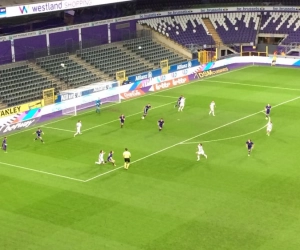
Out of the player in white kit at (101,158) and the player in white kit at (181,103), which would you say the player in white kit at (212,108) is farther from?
the player in white kit at (101,158)

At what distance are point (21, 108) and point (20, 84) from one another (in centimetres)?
625

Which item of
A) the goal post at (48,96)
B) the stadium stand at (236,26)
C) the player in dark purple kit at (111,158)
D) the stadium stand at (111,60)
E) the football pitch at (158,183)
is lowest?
the football pitch at (158,183)

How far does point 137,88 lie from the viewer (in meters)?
59.4

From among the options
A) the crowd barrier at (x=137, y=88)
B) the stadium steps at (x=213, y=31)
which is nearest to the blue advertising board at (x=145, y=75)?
the crowd barrier at (x=137, y=88)

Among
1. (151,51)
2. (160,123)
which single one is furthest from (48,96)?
(151,51)

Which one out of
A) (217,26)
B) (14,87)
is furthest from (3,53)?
(217,26)

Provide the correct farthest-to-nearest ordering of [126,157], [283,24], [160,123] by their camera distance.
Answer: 1. [283,24]
2. [160,123]
3. [126,157]

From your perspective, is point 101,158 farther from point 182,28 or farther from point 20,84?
point 182,28

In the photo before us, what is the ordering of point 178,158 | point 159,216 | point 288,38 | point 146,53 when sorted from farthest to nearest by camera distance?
point 288,38, point 146,53, point 178,158, point 159,216

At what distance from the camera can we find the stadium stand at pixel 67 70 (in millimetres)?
59938

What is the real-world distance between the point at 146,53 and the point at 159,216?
1704 inches

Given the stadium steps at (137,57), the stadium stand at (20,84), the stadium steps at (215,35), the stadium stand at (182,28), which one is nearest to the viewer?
the stadium stand at (20,84)

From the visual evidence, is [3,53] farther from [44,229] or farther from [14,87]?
[44,229]

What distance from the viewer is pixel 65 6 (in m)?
59.0
